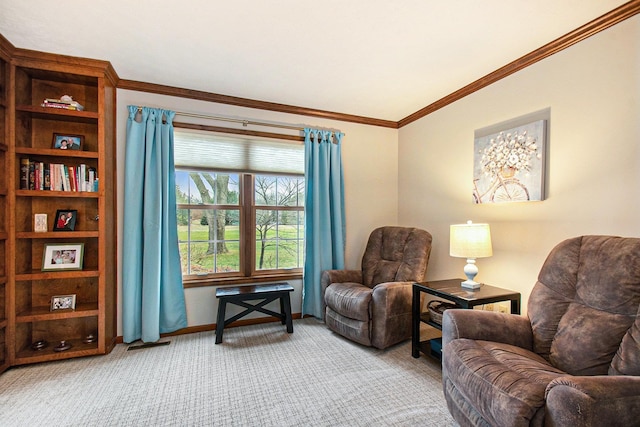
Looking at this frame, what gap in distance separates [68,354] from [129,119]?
2128 millimetres

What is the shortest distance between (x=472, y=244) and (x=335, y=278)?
1460 mm

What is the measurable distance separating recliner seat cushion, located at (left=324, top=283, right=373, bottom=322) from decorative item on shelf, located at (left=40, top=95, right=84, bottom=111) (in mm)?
2868

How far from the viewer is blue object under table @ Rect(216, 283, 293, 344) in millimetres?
2830

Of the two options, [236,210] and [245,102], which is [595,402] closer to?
[236,210]

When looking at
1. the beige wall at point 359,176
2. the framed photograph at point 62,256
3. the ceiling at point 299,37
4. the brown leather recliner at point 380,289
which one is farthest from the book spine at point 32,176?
the brown leather recliner at point 380,289

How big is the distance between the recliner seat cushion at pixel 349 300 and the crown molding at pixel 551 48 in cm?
219

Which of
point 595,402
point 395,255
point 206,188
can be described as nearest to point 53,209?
point 206,188

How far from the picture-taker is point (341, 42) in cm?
218

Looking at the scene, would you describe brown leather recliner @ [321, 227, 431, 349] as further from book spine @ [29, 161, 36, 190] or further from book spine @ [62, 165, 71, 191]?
book spine @ [29, 161, 36, 190]

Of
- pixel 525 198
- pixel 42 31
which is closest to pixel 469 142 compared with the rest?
pixel 525 198

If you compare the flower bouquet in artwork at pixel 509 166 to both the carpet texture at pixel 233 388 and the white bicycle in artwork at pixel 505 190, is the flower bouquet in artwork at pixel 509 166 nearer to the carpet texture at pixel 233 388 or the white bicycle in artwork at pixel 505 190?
the white bicycle in artwork at pixel 505 190

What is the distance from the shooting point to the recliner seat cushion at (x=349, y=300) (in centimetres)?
268

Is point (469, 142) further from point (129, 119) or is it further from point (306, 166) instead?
point (129, 119)

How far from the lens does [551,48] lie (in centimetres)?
217
